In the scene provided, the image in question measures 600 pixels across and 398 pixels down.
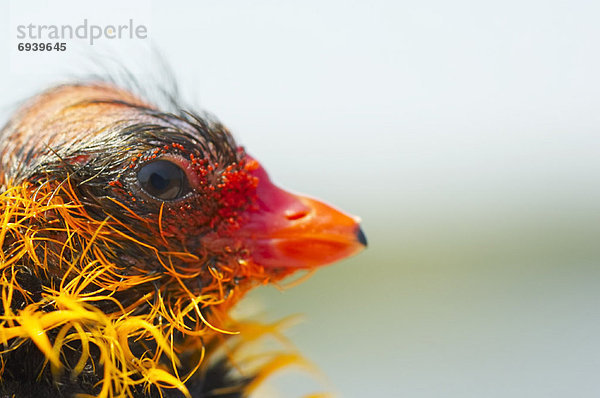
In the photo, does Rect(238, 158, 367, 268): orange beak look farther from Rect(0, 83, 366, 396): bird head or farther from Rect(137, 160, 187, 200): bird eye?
Rect(137, 160, 187, 200): bird eye

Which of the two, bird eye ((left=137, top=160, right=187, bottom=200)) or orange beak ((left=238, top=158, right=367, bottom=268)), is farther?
orange beak ((left=238, top=158, right=367, bottom=268))

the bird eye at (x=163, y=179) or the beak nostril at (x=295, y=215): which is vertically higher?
the bird eye at (x=163, y=179)

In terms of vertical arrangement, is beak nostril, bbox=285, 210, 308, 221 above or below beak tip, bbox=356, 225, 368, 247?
above

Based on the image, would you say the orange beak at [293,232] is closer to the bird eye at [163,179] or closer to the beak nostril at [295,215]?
the beak nostril at [295,215]

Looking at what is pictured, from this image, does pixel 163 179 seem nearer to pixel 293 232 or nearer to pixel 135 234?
pixel 135 234

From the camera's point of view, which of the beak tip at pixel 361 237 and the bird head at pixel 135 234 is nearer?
the bird head at pixel 135 234

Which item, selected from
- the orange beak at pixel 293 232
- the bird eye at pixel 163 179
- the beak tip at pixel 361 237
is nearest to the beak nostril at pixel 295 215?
the orange beak at pixel 293 232

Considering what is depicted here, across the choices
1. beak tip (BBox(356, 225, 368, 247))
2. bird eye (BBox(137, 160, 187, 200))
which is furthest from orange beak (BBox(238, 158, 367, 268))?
bird eye (BBox(137, 160, 187, 200))
